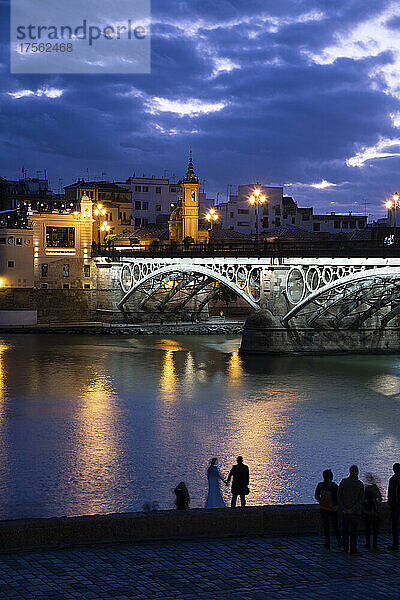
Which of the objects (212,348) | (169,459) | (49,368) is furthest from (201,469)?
(212,348)

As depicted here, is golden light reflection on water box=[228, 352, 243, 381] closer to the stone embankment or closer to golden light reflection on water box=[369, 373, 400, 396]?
golden light reflection on water box=[369, 373, 400, 396]

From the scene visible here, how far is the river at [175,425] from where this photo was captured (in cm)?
2052

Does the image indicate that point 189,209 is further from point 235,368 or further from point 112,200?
point 235,368

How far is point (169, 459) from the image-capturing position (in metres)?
24.0

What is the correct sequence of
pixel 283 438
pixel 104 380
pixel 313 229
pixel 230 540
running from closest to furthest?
1. pixel 230 540
2. pixel 283 438
3. pixel 104 380
4. pixel 313 229

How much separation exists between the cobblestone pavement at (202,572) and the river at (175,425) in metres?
6.98

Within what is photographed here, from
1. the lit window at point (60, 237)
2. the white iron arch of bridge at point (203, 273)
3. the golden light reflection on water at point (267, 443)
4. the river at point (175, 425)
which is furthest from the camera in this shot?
the lit window at point (60, 237)

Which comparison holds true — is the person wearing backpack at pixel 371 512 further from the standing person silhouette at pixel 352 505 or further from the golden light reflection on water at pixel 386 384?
the golden light reflection on water at pixel 386 384

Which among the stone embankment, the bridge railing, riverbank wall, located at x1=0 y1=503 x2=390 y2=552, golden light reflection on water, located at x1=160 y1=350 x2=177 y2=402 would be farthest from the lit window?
riverbank wall, located at x1=0 y1=503 x2=390 y2=552

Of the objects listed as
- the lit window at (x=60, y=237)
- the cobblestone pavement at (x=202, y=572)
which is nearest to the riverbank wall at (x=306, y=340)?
the lit window at (x=60, y=237)

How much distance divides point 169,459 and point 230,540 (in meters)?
11.8

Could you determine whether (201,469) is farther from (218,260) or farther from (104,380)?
Result: (218,260)

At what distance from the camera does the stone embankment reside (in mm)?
64688

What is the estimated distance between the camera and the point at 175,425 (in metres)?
29.5
